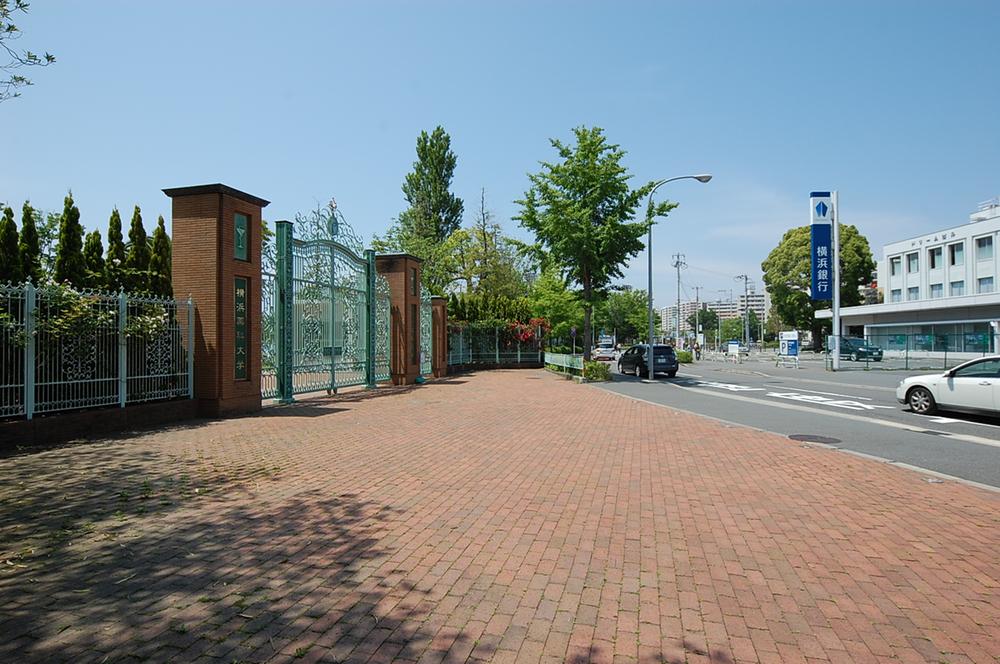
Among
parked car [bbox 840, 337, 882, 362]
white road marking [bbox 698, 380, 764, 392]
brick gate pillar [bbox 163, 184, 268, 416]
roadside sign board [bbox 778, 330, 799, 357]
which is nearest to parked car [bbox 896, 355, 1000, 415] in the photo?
white road marking [bbox 698, 380, 764, 392]

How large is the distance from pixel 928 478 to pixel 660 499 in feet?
12.0

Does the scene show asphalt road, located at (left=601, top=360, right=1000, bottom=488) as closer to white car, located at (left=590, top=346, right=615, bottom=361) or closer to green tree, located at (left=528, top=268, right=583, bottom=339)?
green tree, located at (left=528, top=268, right=583, bottom=339)

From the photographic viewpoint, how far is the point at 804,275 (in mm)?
64688

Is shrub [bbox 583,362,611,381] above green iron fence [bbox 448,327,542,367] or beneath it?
beneath

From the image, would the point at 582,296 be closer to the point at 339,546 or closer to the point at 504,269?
the point at 504,269

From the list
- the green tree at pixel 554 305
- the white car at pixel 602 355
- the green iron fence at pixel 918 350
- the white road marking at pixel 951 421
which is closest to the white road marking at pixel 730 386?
the white road marking at pixel 951 421

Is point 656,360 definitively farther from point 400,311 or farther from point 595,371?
point 400,311

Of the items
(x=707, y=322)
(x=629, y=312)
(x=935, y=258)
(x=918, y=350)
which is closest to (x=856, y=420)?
(x=918, y=350)

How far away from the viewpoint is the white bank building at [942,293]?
144 feet

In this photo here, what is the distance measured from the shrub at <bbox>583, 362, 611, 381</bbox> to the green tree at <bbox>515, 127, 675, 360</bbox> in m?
2.40

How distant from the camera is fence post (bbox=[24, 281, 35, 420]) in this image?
8.97 metres

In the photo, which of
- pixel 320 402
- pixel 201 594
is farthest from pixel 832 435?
pixel 320 402

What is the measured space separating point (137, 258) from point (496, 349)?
75.8 feet

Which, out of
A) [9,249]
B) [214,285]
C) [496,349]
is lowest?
[496,349]
